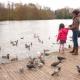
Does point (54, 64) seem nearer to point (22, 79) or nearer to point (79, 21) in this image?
point (22, 79)

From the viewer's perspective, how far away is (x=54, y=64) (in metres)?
8.89

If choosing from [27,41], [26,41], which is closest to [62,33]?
[27,41]

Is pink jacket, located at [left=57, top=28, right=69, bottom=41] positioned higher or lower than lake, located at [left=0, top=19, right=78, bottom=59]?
higher

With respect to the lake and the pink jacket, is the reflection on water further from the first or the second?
the pink jacket

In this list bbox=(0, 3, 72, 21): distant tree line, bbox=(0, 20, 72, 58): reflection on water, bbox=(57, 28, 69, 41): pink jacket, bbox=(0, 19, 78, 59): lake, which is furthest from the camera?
bbox=(0, 3, 72, 21): distant tree line

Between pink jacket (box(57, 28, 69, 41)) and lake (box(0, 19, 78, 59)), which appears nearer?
pink jacket (box(57, 28, 69, 41))

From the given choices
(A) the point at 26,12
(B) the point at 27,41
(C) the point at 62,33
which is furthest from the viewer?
(A) the point at 26,12

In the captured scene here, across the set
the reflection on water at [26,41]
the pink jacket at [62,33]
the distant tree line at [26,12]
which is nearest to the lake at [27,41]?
the reflection on water at [26,41]

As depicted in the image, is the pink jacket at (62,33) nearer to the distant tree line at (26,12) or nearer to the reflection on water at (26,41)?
the reflection on water at (26,41)

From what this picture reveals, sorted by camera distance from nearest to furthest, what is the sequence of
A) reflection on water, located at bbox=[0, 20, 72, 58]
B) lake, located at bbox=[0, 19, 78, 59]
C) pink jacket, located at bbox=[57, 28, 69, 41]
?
pink jacket, located at bbox=[57, 28, 69, 41], lake, located at bbox=[0, 19, 78, 59], reflection on water, located at bbox=[0, 20, 72, 58]

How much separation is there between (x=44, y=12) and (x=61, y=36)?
255 ft

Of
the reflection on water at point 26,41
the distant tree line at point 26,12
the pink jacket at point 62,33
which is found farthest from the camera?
the distant tree line at point 26,12

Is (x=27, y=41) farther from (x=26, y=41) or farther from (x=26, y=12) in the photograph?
(x=26, y=12)


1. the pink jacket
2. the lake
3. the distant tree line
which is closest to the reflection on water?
the lake
